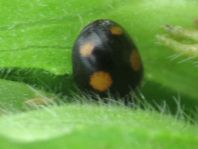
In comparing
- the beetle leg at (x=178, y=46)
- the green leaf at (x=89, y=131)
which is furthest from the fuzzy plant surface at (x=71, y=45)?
the green leaf at (x=89, y=131)

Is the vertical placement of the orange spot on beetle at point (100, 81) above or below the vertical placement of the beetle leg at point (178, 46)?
below

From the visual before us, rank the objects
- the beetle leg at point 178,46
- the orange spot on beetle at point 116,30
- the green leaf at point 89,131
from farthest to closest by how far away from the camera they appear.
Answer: the orange spot on beetle at point 116,30
the beetle leg at point 178,46
the green leaf at point 89,131

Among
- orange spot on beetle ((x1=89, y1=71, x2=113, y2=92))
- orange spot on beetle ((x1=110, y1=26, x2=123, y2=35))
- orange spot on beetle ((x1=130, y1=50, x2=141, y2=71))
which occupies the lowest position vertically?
orange spot on beetle ((x1=89, y1=71, x2=113, y2=92))

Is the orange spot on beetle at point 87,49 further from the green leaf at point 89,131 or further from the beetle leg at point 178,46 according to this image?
the green leaf at point 89,131

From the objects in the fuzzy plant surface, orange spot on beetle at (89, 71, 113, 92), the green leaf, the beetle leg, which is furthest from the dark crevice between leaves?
the green leaf

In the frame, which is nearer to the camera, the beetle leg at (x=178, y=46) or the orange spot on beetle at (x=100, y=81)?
the beetle leg at (x=178, y=46)

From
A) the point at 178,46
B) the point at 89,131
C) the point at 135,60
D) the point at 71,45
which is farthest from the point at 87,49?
the point at 89,131

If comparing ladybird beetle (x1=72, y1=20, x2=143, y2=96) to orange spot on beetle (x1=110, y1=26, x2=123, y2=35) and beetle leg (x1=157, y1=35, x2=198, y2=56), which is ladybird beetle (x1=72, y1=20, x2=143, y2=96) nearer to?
orange spot on beetle (x1=110, y1=26, x2=123, y2=35)

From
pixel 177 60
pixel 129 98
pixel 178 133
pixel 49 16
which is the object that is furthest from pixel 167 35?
pixel 178 133

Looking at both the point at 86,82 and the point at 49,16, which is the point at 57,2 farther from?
the point at 86,82
